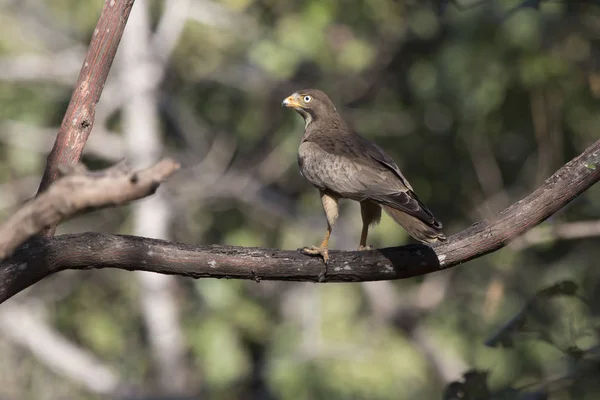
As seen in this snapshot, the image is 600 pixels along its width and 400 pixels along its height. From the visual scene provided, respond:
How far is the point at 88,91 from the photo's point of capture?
14.5 feet

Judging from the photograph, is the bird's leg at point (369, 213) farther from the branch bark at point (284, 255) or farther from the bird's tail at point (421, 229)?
the branch bark at point (284, 255)

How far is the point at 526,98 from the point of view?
38.5ft

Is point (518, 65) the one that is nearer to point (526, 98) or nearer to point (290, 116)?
point (526, 98)

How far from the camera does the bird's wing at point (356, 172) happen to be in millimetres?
4965

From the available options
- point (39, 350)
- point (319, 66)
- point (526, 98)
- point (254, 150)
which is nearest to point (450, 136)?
point (526, 98)

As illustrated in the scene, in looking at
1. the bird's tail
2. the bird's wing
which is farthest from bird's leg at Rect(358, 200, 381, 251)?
the bird's tail

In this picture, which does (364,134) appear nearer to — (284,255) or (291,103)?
(291,103)

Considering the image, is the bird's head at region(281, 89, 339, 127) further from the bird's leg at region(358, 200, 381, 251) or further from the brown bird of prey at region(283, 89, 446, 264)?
the bird's leg at region(358, 200, 381, 251)

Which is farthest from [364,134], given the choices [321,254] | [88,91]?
[88,91]

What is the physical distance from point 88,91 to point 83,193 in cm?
174

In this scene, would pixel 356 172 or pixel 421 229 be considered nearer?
pixel 421 229

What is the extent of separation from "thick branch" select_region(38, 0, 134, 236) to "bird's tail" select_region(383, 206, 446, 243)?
177 centimetres

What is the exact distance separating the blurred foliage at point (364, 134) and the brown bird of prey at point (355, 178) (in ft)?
11.6

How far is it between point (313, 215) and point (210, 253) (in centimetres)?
941
